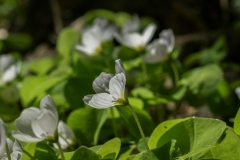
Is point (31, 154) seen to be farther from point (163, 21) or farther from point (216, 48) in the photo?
point (163, 21)

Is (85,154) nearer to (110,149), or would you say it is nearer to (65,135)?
(110,149)

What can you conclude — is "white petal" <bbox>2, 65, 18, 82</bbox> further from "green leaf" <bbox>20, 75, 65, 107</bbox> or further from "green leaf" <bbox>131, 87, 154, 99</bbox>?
"green leaf" <bbox>131, 87, 154, 99</bbox>

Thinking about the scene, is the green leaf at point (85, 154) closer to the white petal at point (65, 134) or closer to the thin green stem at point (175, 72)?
the white petal at point (65, 134)

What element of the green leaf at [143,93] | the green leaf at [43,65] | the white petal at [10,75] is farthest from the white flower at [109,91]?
the green leaf at [43,65]

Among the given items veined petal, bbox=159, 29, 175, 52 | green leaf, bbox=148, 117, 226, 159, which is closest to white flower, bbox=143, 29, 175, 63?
veined petal, bbox=159, 29, 175, 52

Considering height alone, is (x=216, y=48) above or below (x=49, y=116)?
below

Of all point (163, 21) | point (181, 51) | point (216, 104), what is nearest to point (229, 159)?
point (216, 104)
